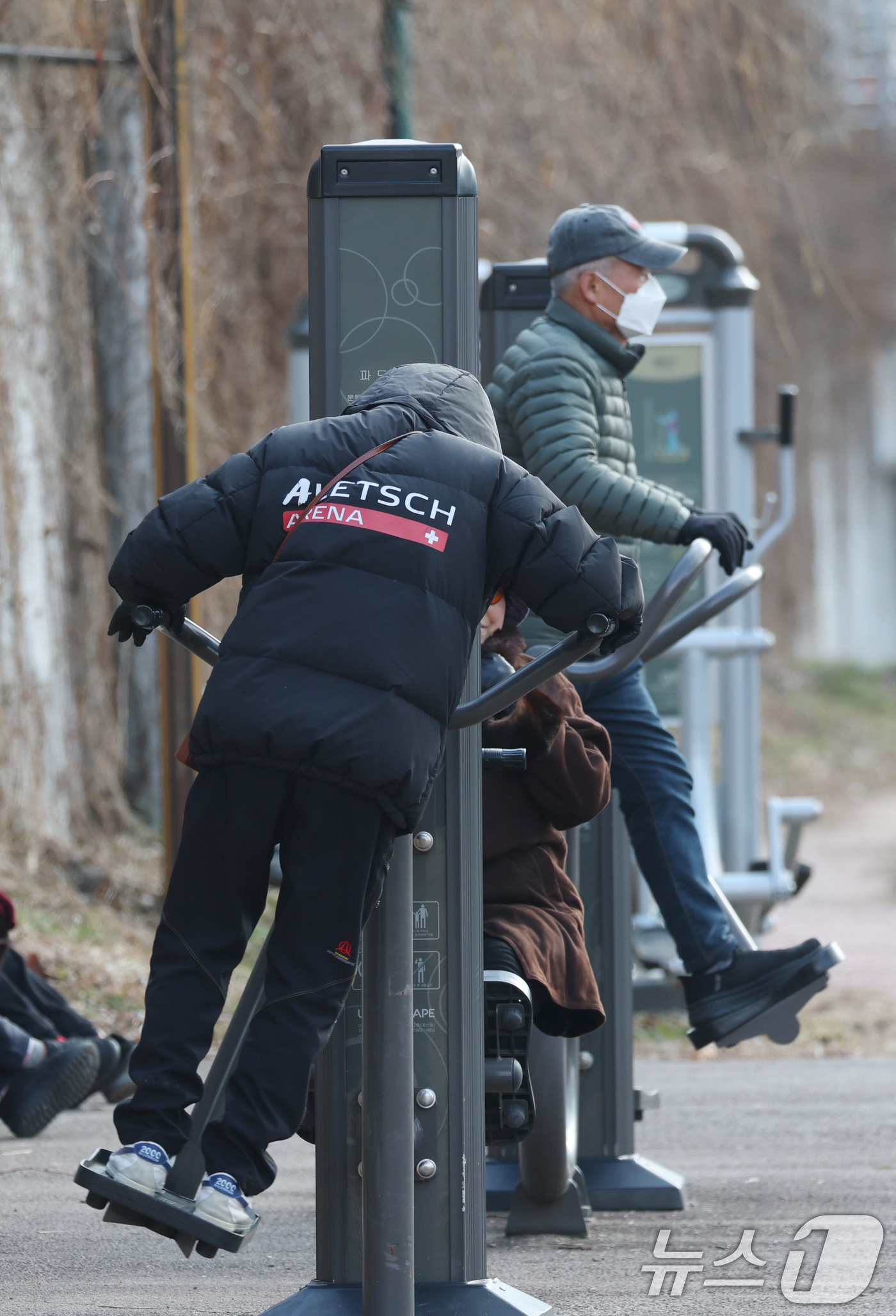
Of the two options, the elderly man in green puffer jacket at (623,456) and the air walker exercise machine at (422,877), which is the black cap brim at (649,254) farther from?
the air walker exercise machine at (422,877)

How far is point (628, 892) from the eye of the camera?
424 cm

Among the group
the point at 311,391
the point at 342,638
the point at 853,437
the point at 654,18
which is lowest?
the point at 853,437

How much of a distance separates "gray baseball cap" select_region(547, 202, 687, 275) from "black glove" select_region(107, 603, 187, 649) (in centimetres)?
162

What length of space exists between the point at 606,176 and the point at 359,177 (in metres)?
7.42

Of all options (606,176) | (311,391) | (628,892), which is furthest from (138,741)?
(311,391)

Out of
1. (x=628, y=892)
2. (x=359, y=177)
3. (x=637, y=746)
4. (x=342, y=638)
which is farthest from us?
(x=628, y=892)

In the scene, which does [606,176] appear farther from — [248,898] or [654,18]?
[248,898]

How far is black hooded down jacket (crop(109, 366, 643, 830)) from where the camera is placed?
2.50 metres

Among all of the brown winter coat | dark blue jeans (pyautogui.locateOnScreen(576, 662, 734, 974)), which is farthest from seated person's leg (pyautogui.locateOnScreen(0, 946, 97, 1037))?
the brown winter coat

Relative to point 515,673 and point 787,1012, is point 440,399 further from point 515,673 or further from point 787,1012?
point 787,1012

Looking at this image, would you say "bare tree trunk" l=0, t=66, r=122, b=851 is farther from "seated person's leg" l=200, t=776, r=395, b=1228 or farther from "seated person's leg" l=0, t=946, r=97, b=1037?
"seated person's leg" l=200, t=776, r=395, b=1228

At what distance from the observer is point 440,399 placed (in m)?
2.72

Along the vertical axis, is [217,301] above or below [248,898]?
above

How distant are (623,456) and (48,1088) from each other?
6.87ft
